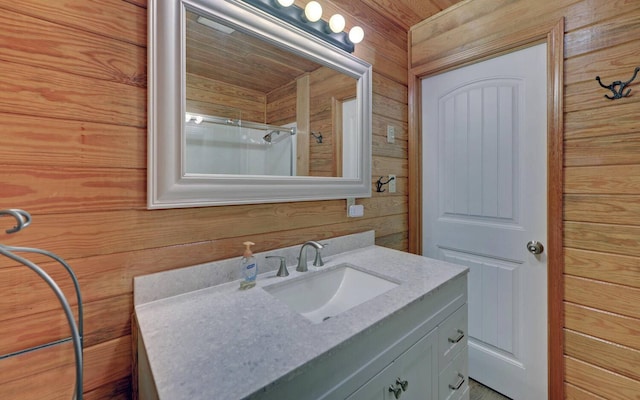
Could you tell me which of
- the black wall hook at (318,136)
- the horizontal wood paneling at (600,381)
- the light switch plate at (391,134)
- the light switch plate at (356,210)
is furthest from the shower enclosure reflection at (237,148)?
the horizontal wood paneling at (600,381)

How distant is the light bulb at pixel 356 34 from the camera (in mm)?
1416

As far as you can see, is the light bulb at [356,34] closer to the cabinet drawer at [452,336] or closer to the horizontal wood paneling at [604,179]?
the horizontal wood paneling at [604,179]

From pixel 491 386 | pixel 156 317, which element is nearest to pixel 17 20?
pixel 156 317

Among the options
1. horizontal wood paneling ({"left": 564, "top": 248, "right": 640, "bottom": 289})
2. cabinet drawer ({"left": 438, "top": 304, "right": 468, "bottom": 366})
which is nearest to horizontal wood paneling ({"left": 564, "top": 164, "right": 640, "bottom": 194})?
horizontal wood paneling ({"left": 564, "top": 248, "right": 640, "bottom": 289})

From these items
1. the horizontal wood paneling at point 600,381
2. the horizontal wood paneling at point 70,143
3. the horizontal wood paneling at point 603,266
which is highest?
the horizontal wood paneling at point 70,143

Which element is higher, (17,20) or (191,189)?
(17,20)

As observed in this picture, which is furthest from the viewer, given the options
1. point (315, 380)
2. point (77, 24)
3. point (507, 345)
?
point (507, 345)

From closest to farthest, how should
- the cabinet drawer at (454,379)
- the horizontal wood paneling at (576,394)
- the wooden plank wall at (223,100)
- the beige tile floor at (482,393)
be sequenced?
the wooden plank wall at (223,100) < the cabinet drawer at (454,379) < the horizontal wood paneling at (576,394) < the beige tile floor at (482,393)

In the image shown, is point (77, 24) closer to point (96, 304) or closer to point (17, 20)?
point (17, 20)

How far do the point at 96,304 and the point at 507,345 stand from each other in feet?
6.30

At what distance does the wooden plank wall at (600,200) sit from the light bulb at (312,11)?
1.08 m

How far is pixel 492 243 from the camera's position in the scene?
158 cm

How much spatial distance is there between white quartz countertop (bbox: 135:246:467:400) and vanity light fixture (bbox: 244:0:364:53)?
1073 mm

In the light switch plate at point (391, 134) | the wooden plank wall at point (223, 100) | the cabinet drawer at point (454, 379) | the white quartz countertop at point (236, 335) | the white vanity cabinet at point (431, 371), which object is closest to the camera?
the white quartz countertop at point (236, 335)
